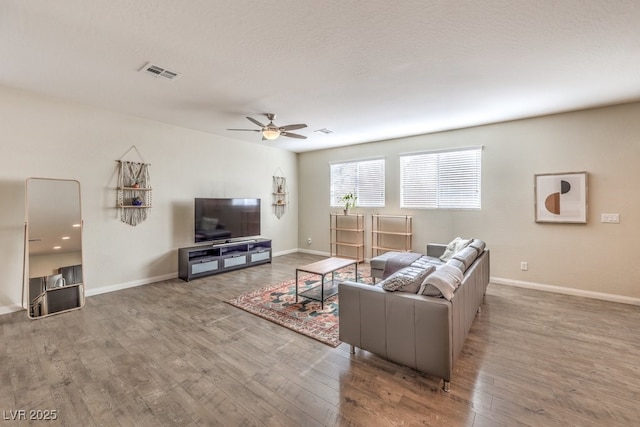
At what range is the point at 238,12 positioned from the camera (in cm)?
207

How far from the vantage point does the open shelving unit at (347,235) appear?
647 cm

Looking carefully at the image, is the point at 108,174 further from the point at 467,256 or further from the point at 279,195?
the point at 467,256

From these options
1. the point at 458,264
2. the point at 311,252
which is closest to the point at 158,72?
the point at 458,264

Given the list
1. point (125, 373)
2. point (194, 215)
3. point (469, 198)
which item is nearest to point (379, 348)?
point (125, 373)

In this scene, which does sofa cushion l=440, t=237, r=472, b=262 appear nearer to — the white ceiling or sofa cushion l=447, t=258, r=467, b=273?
sofa cushion l=447, t=258, r=467, b=273

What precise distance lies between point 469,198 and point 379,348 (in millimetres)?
3854

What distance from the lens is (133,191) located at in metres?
4.62

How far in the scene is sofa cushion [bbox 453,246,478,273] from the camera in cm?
284

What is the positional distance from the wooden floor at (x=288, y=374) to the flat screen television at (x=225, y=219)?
2039 millimetres

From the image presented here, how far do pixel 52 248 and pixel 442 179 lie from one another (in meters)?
6.35

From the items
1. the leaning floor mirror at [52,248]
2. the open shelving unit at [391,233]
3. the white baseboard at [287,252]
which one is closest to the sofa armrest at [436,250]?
the open shelving unit at [391,233]

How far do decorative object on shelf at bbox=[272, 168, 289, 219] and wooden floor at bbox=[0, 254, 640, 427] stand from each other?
389cm

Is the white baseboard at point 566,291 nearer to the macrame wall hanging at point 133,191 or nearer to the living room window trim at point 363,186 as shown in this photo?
the living room window trim at point 363,186

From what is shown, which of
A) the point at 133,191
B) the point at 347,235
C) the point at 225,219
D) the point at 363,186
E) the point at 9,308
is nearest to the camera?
the point at 9,308
